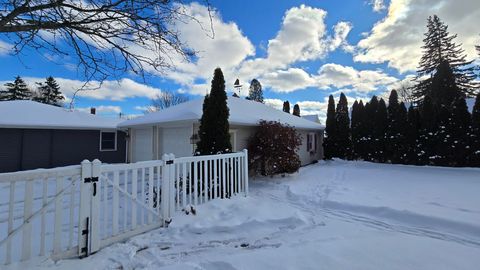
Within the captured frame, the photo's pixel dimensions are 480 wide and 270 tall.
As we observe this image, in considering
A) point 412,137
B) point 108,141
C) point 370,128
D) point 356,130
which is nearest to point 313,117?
point 356,130

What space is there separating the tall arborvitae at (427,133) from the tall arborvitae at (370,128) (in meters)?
2.49

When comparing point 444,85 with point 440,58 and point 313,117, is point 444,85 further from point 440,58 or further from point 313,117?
point 313,117

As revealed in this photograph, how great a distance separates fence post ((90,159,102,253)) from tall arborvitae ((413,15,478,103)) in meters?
29.7

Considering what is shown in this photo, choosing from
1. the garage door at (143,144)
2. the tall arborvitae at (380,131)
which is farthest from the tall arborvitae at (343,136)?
the garage door at (143,144)

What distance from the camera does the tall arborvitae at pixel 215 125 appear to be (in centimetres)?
740

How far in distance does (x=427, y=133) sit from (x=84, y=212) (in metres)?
13.8

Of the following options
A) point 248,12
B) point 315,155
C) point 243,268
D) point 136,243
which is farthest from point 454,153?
point 136,243

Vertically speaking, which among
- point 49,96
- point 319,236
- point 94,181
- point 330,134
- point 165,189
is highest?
point 49,96

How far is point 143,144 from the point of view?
12695 mm

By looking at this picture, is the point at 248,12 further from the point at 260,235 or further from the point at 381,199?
the point at 381,199

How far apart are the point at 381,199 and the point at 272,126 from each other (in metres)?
4.92

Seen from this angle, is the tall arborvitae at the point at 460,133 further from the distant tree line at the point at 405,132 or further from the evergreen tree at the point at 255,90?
the evergreen tree at the point at 255,90

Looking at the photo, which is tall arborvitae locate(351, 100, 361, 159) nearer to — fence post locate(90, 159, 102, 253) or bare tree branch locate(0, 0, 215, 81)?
bare tree branch locate(0, 0, 215, 81)

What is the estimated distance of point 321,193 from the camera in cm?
703
